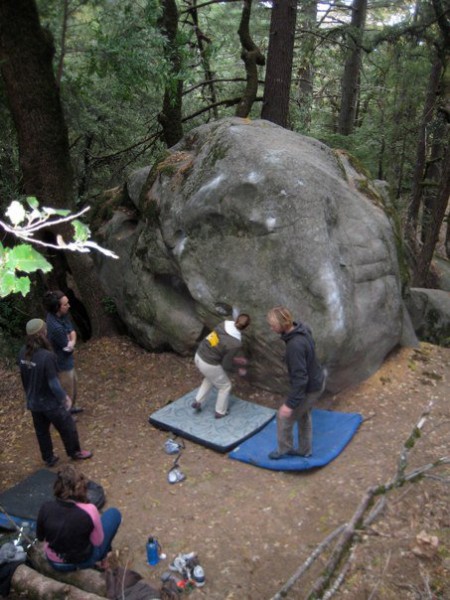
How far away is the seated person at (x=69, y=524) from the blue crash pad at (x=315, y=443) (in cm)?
245

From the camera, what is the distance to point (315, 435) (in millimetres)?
6906

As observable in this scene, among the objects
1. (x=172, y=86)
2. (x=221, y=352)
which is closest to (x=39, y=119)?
(x=172, y=86)

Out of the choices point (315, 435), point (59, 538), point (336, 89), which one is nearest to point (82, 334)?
point (315, 435)

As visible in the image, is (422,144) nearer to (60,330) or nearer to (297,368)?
(297,368)

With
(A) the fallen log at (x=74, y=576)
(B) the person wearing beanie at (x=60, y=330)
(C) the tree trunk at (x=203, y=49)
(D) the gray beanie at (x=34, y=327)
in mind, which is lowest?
(A) the fallen log at (x=74, y=576)

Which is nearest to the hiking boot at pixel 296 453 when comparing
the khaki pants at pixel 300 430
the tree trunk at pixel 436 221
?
the khaki pants at pixel 300 430

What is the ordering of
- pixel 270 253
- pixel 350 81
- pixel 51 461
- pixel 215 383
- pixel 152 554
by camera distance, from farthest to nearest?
pixel 350 81 < pixel 270 253 < pixel 215 383 < pixel 51 461 < pixel 152 554

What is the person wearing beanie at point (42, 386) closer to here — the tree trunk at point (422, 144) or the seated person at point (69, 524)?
the seated person at point (69, 524)

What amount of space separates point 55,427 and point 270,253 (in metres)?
3.92

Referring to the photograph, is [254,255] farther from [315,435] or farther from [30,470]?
[30,470]

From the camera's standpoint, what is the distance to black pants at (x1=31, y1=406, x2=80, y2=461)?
6.43 m

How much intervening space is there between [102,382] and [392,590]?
600 centimetres

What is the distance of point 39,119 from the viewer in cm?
945

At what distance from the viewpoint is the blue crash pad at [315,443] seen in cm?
632
